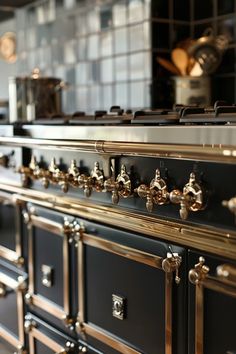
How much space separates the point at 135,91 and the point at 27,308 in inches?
44.4

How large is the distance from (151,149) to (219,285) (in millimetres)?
252

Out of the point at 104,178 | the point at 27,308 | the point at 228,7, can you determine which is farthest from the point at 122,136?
the point at 228,7

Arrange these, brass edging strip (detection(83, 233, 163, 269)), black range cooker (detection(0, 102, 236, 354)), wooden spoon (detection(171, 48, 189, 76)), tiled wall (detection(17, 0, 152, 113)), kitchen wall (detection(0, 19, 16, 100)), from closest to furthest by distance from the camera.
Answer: black range cooker (detection(0, 102, 236, 354)) → brass edging strip (detection(83, 233, 163, 269)) → wooden spoon (detection(171, 48, 189, 76)) → tiled wall (detection(17, 0, 152, 113)) → kitchen wall (detection(0, 19, 16, 100))

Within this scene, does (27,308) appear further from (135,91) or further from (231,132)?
(135,91)

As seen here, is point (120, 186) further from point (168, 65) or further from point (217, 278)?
point (168, 65)

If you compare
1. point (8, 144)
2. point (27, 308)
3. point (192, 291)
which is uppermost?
point (8, 144)

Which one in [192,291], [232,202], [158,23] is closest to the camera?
[232,202]

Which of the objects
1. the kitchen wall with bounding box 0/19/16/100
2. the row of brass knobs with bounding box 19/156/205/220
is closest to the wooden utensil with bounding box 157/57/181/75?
the row of brass knobs with bounding box 19/156/205/220

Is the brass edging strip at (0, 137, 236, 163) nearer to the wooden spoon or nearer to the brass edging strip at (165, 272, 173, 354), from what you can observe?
the brass edging strip at (165, 272, 173, 354)

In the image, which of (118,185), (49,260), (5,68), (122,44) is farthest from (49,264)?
(5,68)

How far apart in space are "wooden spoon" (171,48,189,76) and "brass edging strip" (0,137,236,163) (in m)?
1.00

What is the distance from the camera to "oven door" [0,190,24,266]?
1.49 meters

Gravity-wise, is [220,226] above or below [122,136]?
below

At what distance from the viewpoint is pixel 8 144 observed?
146cm
